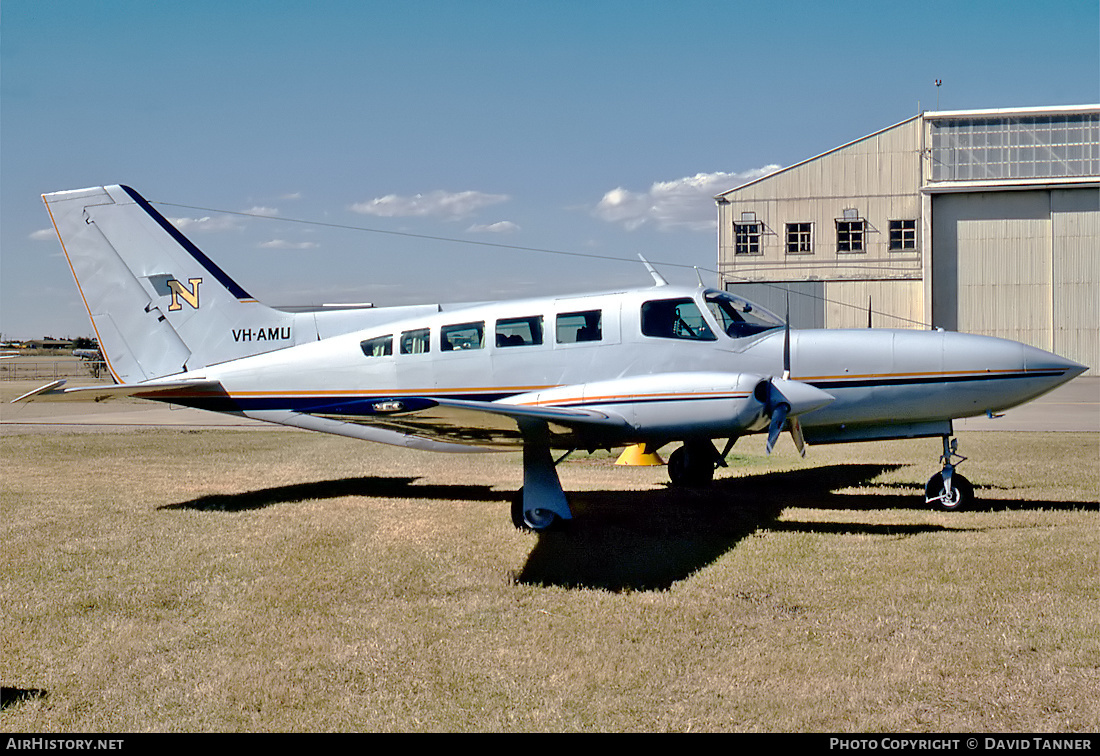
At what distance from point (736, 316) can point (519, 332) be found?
2989 millimetres

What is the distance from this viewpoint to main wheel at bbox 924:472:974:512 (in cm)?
1176

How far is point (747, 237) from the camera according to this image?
47.2 meters

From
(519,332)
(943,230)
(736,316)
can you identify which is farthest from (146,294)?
(943,230)

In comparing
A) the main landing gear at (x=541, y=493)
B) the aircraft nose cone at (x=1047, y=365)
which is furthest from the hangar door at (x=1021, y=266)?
the main landing gear at (x=541, y=493)

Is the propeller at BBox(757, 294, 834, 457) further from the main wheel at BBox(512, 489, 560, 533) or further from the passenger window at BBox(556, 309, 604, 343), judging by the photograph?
the main wheel at BBox(512, 489, 560, 533)

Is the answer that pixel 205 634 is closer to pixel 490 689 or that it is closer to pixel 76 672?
pixel 76 672

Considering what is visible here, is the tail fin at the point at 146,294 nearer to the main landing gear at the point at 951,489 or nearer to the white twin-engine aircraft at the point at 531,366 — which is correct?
the white twin-engine aircraft at the point at 531,366

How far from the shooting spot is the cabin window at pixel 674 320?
11336 millimetres

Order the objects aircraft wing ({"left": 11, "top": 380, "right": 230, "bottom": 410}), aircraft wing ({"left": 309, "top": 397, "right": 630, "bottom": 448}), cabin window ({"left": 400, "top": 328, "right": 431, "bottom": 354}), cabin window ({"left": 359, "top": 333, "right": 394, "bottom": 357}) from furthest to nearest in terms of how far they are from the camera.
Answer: cabin window ({"left": 359, "top": 333, "right": 394, "bottom": 357}), cabin window ({"left": 400, "top": 328, "right": 431, "bottom": 354}), aircraft wing ({"left": 11, "top": 380, "right": 230, "bottom": 410}), aircraft wing ({"left": 309, "top": 397, "right": 630, "bottom": 448})

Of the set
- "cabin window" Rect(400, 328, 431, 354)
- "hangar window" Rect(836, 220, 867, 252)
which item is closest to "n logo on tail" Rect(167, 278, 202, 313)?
"cabin window" Rect(400, 328, 431, 354)

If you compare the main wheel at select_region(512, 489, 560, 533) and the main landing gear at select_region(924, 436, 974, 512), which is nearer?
the main wheel at select_region(512, 489, 560, 533)

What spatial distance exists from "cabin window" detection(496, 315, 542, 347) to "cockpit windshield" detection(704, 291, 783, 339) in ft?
7.72

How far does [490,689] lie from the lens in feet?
19.3

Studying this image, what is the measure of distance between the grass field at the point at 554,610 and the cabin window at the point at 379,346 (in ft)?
7.57
